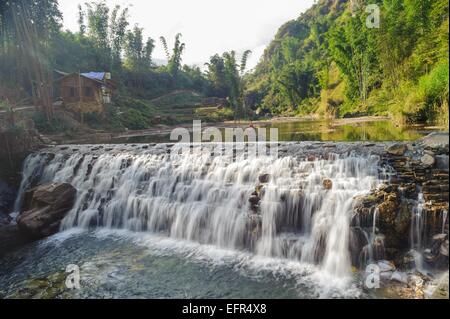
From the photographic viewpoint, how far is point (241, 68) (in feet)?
181

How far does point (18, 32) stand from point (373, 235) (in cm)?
2897

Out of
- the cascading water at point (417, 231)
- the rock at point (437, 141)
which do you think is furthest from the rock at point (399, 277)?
the rock at point (437, 141)

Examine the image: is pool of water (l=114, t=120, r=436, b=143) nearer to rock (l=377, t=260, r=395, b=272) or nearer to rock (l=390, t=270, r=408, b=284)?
rock (l=377, t=260, r=395, b=272)

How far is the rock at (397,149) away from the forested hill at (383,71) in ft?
15.3

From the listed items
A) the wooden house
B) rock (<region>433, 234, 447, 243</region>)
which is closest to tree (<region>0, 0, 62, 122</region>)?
the wooden house

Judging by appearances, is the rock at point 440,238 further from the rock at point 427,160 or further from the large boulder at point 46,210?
the large boulder at point 46,210

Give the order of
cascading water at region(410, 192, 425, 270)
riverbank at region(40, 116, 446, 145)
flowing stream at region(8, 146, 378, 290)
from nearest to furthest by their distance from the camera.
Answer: cascading water at region(410, 192, 425, 270)
flowing stream at region(8, 146, 378, 290)
riverbank at region(40, 116, 446, 145)

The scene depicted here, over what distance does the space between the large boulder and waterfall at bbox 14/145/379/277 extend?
1.09 feet

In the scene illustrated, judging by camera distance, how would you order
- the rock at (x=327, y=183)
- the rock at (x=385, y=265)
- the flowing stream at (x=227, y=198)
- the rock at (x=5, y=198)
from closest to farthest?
the rock at (x=385, y=265)
the flowing stream at (x=227, y=198)
the rock at (x=327, y=183)
the rock at (x=5, y=198)

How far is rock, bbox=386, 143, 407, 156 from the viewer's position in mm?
8938

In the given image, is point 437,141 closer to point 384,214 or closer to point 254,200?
point 384,214

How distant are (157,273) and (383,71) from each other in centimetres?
2888

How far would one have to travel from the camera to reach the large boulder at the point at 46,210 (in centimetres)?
1134

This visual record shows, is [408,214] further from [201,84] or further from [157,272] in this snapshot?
[201,84]
